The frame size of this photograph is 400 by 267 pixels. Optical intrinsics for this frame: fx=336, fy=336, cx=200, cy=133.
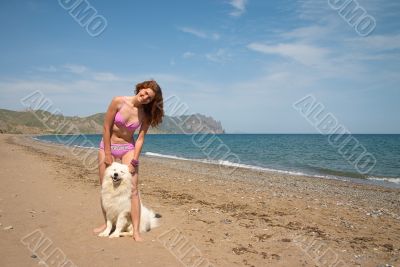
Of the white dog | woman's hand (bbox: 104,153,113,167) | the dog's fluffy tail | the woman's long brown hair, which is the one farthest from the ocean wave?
woman's hand (bbox: 104,153,113,167)

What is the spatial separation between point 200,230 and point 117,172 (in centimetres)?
197

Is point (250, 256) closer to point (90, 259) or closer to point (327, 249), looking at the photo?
point (327, 249)

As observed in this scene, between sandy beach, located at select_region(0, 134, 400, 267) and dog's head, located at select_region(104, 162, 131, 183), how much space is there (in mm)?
950

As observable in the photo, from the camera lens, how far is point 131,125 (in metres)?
5.56

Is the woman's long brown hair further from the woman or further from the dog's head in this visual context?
the dog's head

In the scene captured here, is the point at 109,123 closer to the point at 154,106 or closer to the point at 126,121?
the point at 126,121

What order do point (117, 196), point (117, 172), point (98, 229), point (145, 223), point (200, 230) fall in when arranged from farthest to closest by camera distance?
point (200, 230) → point (145, 223) → point (98, 229) → point (117, 196) → point (117, 172)

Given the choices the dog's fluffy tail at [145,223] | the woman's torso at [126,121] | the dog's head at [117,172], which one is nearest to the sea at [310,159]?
the dog's fluffy tail at [145,223]

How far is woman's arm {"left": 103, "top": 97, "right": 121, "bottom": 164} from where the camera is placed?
5375mm

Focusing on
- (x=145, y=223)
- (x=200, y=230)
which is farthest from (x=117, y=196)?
(x=200, y=230)

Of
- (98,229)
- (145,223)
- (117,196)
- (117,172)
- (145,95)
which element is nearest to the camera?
(117,172)

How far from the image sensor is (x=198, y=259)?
4.68 metres

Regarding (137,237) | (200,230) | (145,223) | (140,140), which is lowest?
(137,237)

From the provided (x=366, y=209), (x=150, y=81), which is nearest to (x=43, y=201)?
(x=150, y=81)
